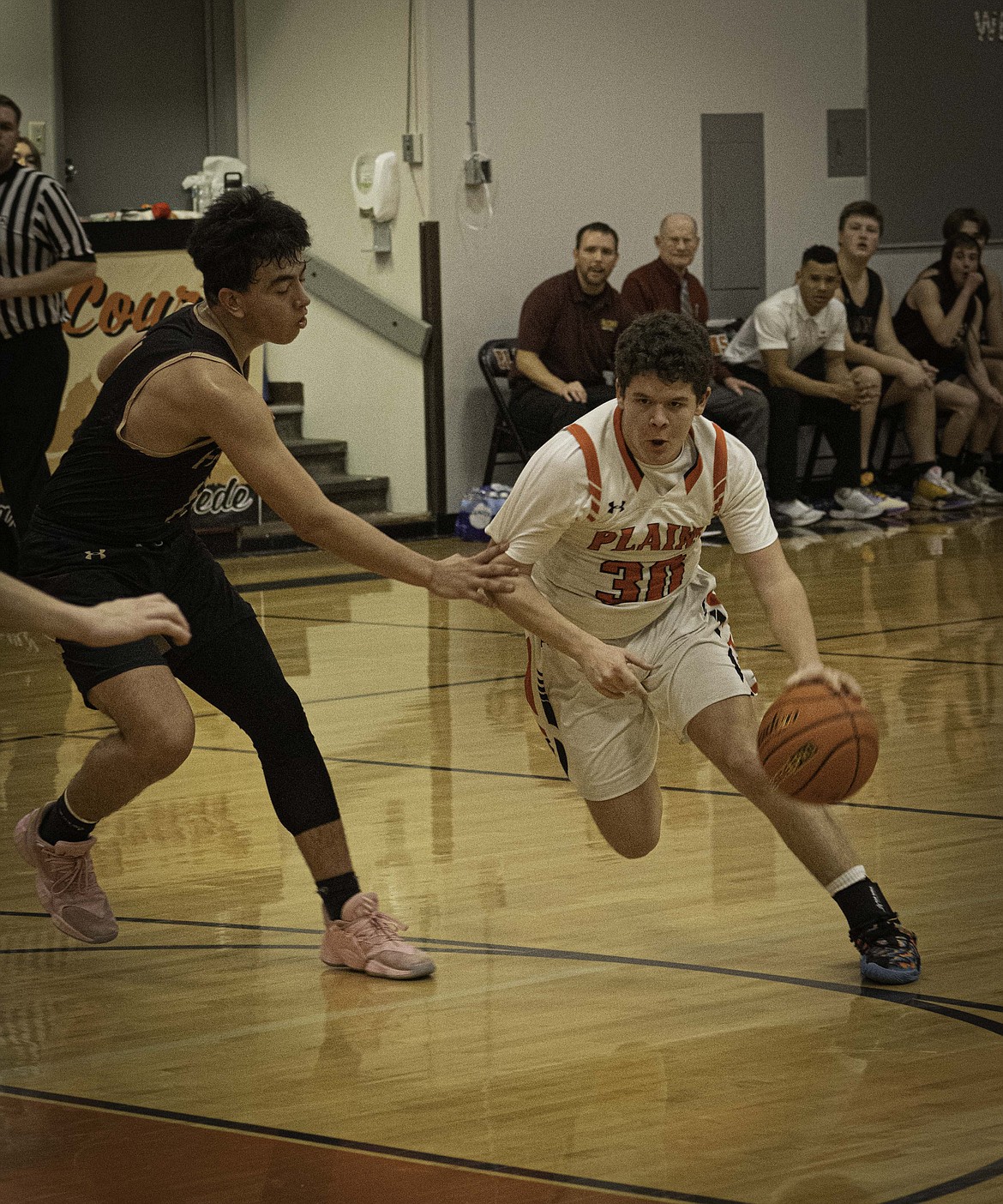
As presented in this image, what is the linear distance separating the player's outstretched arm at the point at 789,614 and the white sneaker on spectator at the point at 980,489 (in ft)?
27.9

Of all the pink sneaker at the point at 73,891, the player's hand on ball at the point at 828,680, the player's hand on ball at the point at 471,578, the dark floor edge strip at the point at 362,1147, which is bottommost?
the dark floor edge strip at the point at 362,1147

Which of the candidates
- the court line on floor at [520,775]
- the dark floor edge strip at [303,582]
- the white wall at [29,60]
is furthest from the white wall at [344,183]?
the court line on floor at [520,775]

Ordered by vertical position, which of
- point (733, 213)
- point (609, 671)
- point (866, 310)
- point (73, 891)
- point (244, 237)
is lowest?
point (73, 891)

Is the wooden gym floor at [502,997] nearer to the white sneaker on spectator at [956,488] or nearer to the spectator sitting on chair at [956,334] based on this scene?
the white sneaker on spectator at [956,488]

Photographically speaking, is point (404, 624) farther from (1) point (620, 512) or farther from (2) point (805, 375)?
(1) point (620, 512)

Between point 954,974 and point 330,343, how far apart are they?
823cm

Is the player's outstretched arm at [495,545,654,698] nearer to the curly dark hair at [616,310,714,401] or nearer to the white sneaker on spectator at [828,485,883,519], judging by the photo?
the curly dark hair at [616,310,714,401]

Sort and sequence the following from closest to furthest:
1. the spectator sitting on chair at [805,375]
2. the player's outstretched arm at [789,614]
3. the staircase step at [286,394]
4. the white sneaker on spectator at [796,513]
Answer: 1. the player's outstretched arm at [789,614]
2. the spectator sitting on chair at [805,375]
3. the white sneaker on spectator at [796,513]
4. the staircase step at [286,394]

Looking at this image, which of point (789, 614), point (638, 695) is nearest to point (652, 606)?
point (638, 695)

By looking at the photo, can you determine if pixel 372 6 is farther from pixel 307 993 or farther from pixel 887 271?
pixel 307 993

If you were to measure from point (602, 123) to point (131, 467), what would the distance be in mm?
8242

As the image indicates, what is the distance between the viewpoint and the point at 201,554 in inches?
153

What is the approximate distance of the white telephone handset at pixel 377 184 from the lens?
35.3 feet

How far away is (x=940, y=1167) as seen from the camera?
2.72 meters
